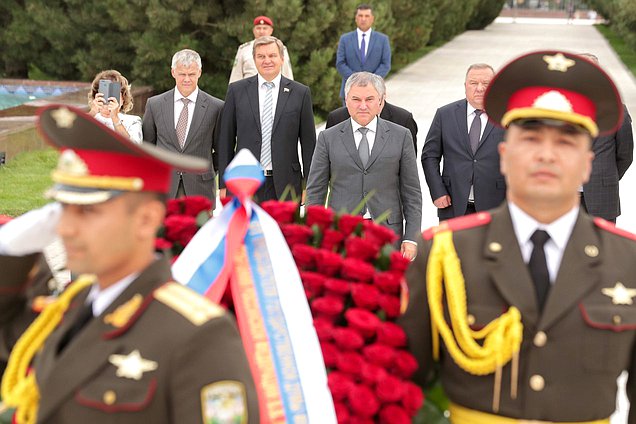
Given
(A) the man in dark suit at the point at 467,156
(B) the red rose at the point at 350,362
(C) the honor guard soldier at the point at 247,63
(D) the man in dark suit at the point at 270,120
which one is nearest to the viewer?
(B) the red rose at the point at 350,362

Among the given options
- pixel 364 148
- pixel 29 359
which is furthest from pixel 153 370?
pixel 364 148

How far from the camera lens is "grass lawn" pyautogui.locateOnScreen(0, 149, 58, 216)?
36.1ft

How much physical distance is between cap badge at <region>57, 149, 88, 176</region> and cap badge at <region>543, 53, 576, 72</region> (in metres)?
1.34

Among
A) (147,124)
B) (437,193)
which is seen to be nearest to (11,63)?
(147,124)

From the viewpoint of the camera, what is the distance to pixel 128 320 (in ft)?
8.05

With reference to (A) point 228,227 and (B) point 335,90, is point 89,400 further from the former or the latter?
(B) point 335,90

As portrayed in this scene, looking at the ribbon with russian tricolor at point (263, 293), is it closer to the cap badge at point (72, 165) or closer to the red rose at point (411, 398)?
the red rose at point (411, 398)

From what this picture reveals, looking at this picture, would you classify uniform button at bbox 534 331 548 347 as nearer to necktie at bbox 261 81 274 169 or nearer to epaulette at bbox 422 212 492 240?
epaulette at bbox 422 212 492 240

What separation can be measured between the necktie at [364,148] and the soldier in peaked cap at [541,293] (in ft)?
12.5

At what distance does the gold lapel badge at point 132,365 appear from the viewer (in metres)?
2.45

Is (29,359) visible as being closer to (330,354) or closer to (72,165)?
(72,165)

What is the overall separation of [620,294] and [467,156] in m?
4.53

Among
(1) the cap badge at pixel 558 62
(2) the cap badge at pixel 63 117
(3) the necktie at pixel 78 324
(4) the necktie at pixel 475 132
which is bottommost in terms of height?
(4) the necktie at pixel 475 132

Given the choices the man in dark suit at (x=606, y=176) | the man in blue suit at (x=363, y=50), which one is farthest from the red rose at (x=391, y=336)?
the man in blue suit at (x=363, y=50)
